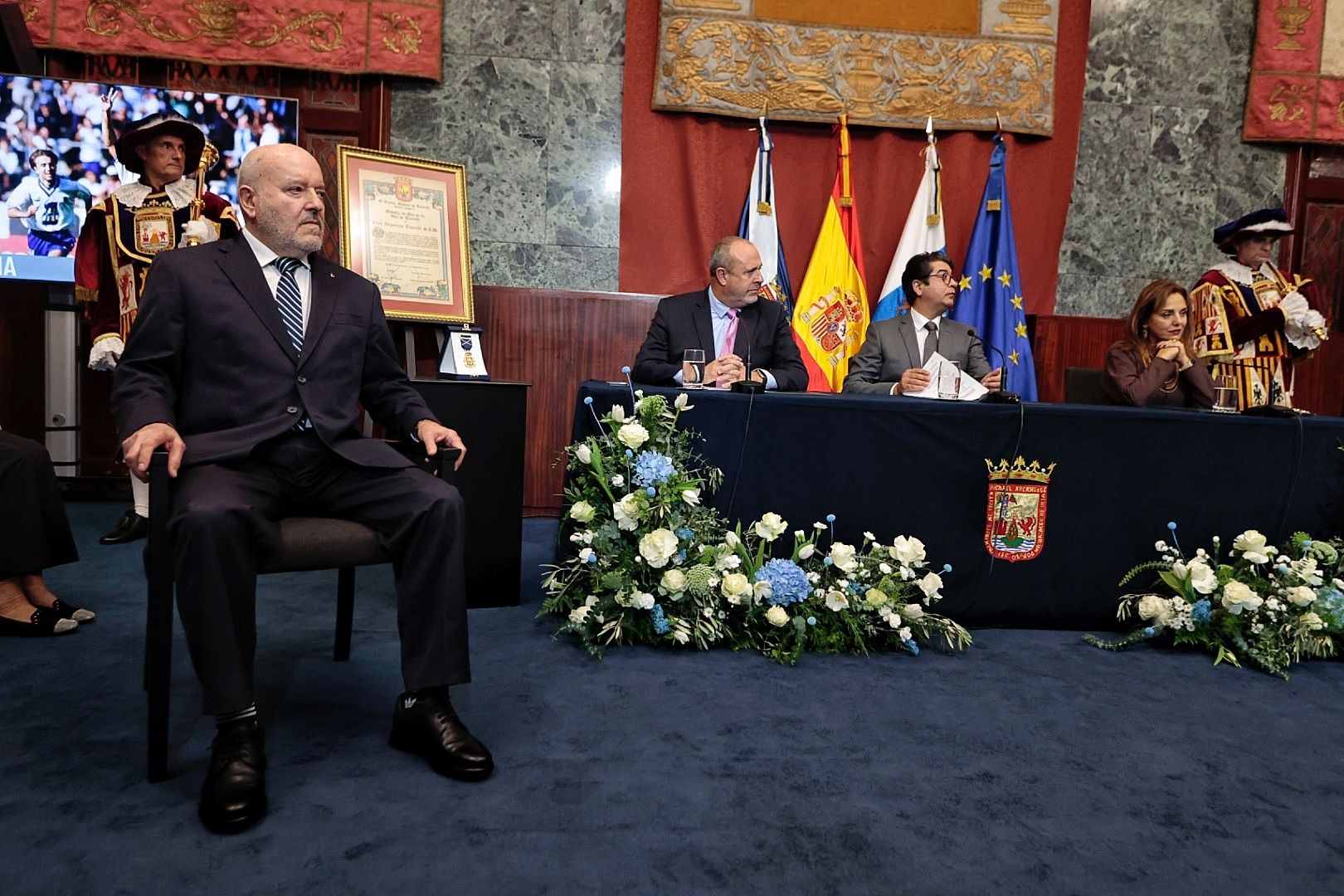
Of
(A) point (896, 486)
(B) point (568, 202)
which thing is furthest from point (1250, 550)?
(B) point (568, 202)

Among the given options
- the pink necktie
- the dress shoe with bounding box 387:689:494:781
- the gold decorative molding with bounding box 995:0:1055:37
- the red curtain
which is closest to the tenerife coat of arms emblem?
the pink necktie

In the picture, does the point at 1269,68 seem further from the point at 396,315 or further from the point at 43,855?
the point at 43,855

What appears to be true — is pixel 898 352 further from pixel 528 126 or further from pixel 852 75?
pixel 528 126

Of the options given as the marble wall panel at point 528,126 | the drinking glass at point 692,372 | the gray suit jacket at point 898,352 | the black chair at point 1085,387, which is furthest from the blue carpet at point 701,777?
the marble wall panel at point 528,126

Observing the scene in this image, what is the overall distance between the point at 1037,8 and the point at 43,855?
5.32m

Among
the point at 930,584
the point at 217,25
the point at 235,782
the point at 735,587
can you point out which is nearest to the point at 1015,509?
the point at 930,584

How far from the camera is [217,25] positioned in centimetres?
451

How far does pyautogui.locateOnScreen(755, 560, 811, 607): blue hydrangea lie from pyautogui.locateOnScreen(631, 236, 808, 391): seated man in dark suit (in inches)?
37.9

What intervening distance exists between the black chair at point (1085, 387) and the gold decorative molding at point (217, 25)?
150 inches

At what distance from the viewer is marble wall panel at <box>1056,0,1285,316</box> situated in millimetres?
4961

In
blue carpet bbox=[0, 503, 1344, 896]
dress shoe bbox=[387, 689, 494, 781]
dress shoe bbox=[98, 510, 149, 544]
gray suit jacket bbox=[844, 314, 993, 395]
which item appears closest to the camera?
blue carpet bbox=[0, 503, 1344, 896]

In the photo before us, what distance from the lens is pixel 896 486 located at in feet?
9.20

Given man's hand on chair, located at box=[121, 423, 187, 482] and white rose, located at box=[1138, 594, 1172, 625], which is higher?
man's hand on chair, located at box=[121, 423, 187, 482]

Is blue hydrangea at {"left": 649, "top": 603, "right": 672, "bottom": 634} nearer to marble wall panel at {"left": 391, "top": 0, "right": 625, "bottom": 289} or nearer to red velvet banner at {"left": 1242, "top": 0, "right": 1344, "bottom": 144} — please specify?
marble wall panel at {"left": 391, "top": 0, "right": 625, "bottom": 289}
